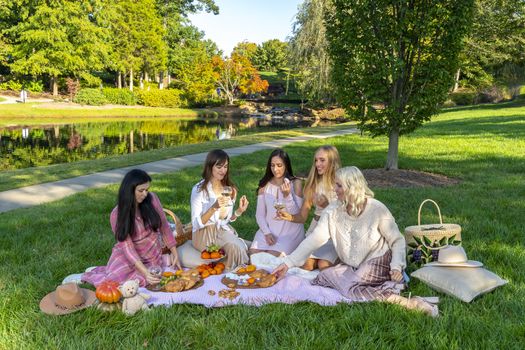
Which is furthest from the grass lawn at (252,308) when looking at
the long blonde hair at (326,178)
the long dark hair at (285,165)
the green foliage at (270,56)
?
the green foliage at (270,56)

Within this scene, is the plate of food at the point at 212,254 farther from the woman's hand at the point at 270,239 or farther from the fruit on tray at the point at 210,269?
the woman's hand at the point at 270,239

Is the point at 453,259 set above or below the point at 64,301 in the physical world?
above

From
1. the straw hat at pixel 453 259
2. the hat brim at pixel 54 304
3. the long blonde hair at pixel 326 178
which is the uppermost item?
the long blonde hair at pixel 326 178

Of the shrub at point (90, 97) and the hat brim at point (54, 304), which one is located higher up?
the shrub at point (90, 97)

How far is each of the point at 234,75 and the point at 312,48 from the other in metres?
25.3

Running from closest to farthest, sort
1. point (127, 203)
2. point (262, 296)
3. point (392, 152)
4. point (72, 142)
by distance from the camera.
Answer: point (262, 296) < point (127, 203) < point (392, 152) < point (72, 142)

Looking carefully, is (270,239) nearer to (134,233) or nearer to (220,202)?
(220,202)

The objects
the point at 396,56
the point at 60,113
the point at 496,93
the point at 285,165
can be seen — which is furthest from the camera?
the point at 496,93

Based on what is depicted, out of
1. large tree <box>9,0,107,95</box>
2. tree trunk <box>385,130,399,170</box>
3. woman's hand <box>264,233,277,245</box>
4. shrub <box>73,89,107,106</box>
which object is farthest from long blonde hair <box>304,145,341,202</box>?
large tree <box>9,0,107,95</box>

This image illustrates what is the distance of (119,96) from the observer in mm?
42938

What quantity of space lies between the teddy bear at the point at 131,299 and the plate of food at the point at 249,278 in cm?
84

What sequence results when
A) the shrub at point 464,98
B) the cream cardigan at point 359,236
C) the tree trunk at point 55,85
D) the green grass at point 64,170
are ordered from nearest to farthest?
the cream cardigan at point 359,236, the green grass at point 64,170, the tree trunk at point 55,85, the shrub at point 464,98

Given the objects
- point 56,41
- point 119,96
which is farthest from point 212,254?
point 119,96

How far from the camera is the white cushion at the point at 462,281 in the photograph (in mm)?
3625
